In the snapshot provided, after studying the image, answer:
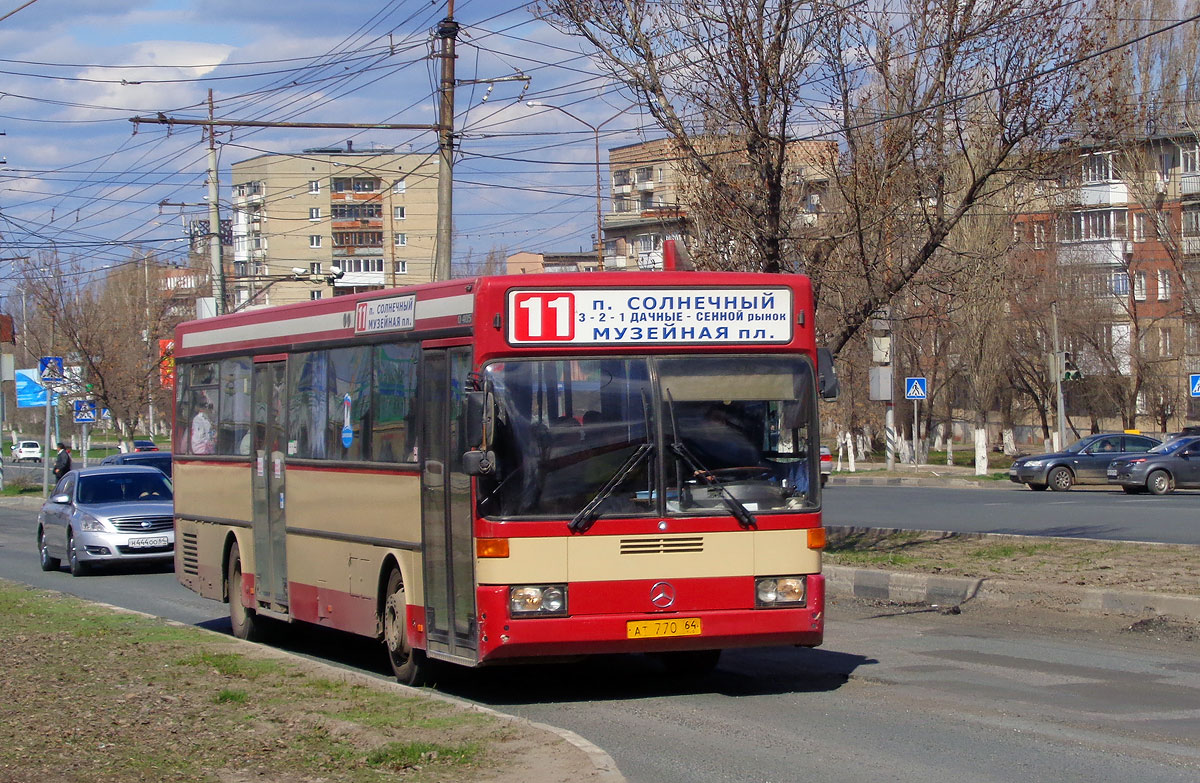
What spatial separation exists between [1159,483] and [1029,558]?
2041 cm

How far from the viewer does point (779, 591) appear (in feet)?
30.3

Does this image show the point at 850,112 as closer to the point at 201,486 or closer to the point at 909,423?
the point at 201,486

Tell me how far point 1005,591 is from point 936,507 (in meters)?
15.6

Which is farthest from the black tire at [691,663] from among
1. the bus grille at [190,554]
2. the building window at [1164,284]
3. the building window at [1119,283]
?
the building window at [1119,283]

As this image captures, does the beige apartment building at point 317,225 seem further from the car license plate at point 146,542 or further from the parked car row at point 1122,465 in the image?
the car license plate at point 146,542

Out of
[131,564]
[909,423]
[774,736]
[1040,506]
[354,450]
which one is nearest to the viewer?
[774,736]

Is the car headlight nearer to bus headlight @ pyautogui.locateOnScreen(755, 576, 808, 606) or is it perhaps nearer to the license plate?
the license plate

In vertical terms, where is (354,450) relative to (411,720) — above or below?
above

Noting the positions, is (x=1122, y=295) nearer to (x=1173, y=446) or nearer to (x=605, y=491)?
(x=1173, y=446)

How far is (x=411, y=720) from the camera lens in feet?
26.7

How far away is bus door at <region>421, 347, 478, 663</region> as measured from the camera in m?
9.18

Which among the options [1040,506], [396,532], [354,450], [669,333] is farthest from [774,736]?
[1040,506]

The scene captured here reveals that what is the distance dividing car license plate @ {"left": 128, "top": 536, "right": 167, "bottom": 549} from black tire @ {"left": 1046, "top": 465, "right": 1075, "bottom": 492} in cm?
2524

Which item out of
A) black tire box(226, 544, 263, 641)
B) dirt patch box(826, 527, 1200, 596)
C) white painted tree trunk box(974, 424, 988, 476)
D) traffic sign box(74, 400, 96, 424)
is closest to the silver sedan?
black tire box(226, 544, 263, 641)
